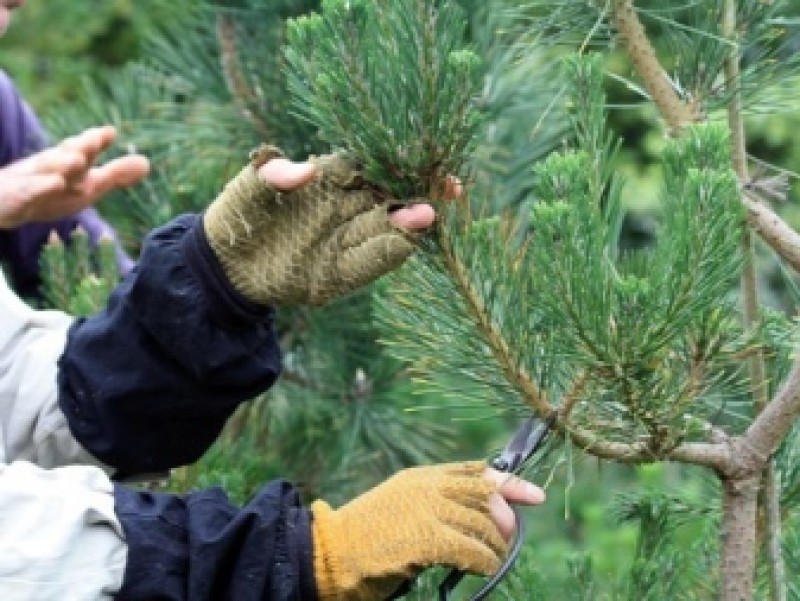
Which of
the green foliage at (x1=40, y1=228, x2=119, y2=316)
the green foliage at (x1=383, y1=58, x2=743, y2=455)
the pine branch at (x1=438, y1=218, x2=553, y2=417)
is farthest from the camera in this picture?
the green foliage at (x1=40, y1=228, x2=119, y2=316)

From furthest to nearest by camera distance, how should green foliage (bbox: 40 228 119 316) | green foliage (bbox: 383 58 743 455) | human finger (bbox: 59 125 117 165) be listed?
green foliage (bbox: 40 228 119 316) < human finger (bbox: 59 125 117 165) < green foliage (bbox: 383 58 743 455)

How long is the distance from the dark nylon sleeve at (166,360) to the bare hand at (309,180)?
138 millimetres

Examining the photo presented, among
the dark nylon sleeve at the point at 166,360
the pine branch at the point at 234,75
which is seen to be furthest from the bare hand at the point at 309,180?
the pine branch at the point at 234,75

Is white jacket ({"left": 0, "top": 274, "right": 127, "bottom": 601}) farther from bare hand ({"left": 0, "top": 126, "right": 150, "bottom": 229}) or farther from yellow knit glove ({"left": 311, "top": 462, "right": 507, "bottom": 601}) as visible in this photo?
bare hand ({"left": 0, "top": 126, "right": 150, "bottom": 229})

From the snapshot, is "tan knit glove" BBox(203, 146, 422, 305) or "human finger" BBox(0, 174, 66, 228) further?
"human finger" BBox(0, 174, 66, 228)

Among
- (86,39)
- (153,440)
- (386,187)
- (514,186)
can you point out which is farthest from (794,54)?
(86,39)

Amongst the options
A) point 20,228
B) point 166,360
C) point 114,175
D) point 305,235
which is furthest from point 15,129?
point 305,235

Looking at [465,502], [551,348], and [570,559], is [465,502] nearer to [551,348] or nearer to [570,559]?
[551,348]

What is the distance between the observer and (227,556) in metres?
1.14

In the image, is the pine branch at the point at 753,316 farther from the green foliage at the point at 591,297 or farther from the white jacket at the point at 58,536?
the white jacket at the point at 58,536

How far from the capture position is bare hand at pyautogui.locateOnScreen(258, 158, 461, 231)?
1.04 meters

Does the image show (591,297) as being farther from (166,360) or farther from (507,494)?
(166,360)

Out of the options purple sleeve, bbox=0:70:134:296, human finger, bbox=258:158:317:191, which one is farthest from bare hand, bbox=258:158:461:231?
purple sleeve, bbox=0:70:134:296

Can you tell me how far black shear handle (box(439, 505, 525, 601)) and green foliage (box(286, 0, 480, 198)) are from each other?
24 cm
